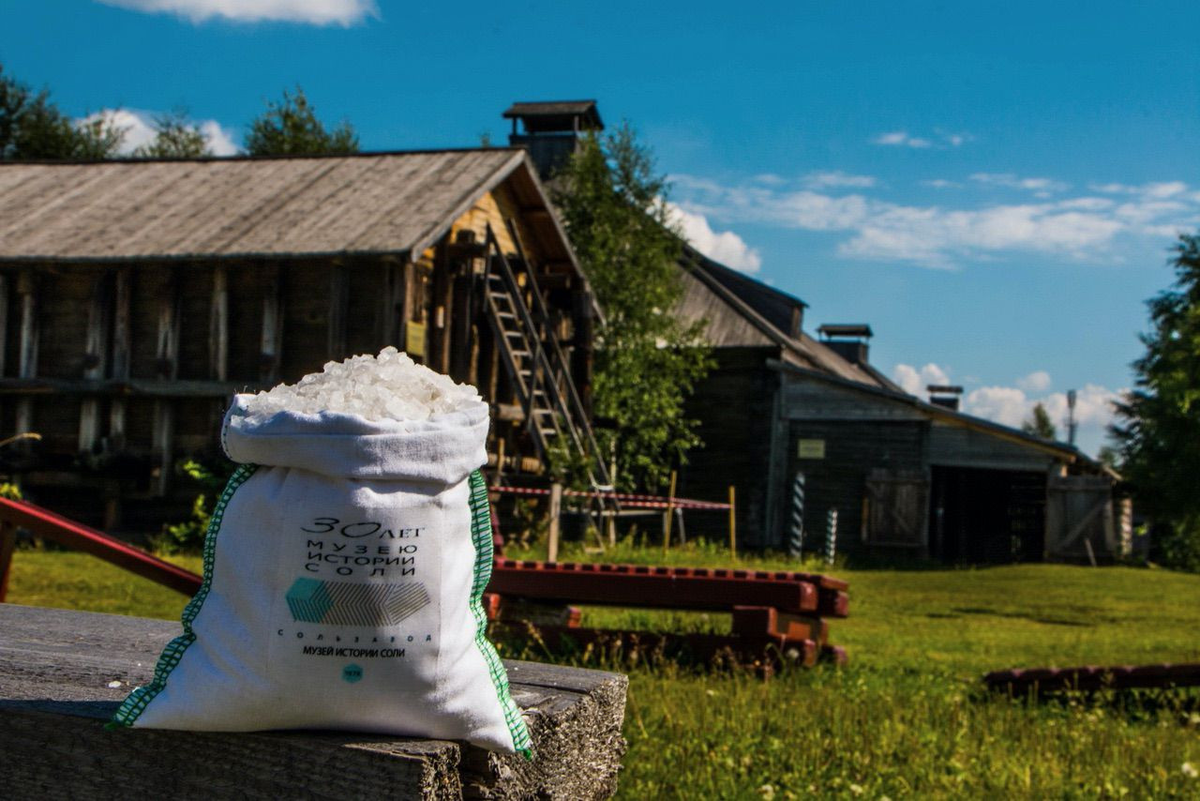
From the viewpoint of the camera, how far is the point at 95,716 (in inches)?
66.1

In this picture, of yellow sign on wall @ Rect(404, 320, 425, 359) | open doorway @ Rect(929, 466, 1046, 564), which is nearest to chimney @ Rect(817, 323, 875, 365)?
open doorway @ Rect(929, 466, 1046, 564)

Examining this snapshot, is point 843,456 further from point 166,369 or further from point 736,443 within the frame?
point 166,369

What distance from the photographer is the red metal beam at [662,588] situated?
6434mm

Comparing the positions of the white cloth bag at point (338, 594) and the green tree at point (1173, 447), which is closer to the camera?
the white cloth bag at point (338, 594)

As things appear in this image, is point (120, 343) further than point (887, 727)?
Yes

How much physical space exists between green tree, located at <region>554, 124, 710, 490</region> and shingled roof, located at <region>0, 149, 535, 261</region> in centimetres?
800

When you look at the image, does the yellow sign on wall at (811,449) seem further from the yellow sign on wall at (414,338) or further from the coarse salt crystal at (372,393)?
the coarse salt crystal at (372,393)

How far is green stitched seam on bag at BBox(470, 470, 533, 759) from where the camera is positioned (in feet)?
5.39

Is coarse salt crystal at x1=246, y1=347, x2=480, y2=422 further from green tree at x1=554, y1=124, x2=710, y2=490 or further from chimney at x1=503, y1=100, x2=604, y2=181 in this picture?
chimney at x1=503, y1=100, x2=604, y2=181

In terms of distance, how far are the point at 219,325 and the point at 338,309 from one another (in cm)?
158

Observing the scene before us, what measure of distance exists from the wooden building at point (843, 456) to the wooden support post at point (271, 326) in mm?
12391

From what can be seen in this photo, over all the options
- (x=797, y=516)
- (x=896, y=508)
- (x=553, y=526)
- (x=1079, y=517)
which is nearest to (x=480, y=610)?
(x=553, y=526)

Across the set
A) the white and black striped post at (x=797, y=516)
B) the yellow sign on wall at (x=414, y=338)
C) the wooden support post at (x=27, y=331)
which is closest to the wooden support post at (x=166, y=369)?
the wooden support post at (x=27, y=331)

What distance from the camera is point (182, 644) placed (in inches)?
65.2
